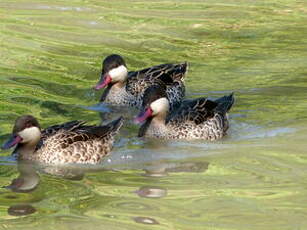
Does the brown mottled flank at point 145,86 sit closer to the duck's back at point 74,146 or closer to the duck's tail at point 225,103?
the duck's tail at point 225,103

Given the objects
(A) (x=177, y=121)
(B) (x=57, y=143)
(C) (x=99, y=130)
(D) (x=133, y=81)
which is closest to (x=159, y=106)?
(A) (x=177, y=121)

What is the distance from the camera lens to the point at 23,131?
12.8 metres

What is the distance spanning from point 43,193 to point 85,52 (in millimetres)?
8196

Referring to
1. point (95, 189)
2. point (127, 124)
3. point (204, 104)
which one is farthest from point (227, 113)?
point (95, 189)

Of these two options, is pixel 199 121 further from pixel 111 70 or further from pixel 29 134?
pixel 29 134

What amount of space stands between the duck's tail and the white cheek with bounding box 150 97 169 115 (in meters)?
0.81

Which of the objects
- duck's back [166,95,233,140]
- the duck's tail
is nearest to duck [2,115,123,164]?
duck's back [166,95,233,140]

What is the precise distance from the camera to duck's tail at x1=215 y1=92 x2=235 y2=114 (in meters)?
15.0

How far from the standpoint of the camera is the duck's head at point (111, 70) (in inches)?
653

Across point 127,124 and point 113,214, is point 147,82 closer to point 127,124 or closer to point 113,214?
point 127,124

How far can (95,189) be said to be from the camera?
1167 cm

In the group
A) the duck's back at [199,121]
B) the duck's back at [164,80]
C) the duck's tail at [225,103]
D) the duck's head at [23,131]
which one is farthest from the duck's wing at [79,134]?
the duck's back at [164,80]

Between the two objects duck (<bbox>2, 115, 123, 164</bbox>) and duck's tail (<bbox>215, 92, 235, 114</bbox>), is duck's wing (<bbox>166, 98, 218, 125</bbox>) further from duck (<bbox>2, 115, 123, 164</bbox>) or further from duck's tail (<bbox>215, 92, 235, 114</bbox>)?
duck (<bbox>2, 115, 123, 164</bbox>)

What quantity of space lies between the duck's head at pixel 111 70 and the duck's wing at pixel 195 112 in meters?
1.93
